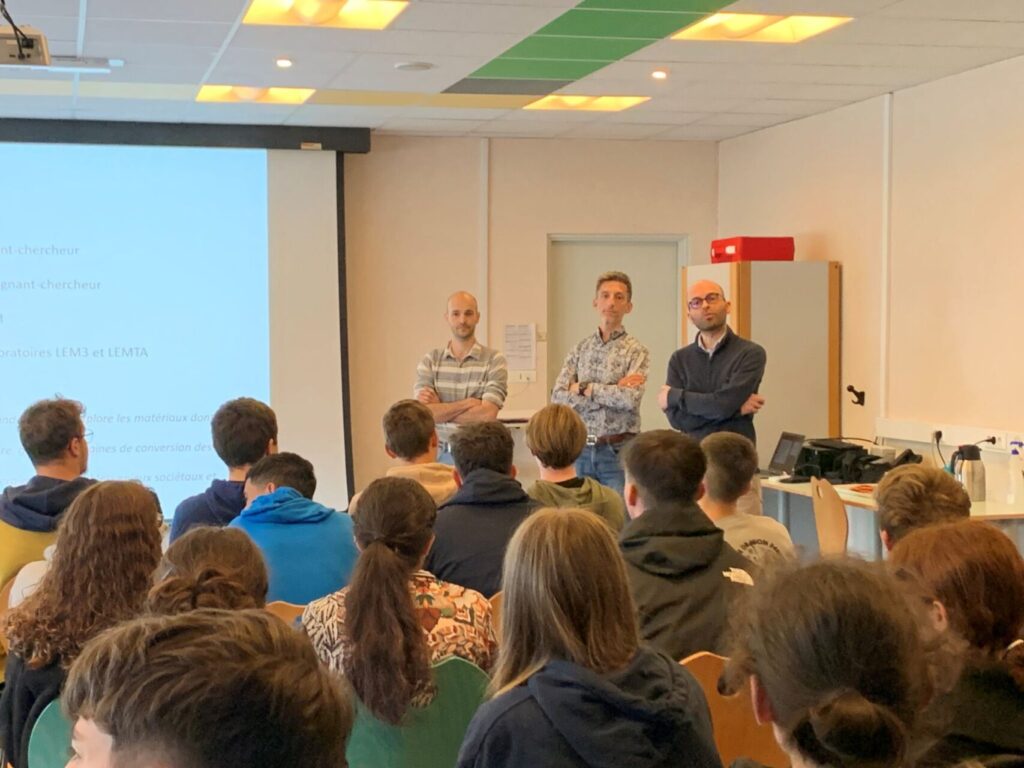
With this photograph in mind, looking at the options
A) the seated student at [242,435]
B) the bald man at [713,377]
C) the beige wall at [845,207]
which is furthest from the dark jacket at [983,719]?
the beige wall at [845,207]

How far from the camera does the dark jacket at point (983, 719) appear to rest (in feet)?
5.78

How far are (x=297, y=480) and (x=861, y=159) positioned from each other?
185 inches

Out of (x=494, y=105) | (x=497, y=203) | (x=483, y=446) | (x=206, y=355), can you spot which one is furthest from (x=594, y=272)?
(x=483, y=446)

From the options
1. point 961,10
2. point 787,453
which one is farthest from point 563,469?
point 787,453

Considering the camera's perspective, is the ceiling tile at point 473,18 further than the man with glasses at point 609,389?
No

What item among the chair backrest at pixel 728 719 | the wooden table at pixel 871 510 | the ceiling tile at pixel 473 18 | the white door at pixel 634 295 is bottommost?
the wooden table at pixel 871 510

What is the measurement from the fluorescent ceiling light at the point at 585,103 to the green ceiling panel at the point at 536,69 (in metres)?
0.70

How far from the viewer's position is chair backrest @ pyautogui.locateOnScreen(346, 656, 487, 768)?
7.20ft

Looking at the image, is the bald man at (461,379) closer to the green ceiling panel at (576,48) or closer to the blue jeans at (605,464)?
the blue jeans at (605,464)

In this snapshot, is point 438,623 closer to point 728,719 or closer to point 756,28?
point 728,719

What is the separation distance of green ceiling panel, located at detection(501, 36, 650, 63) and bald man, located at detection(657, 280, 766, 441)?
46.9 inches

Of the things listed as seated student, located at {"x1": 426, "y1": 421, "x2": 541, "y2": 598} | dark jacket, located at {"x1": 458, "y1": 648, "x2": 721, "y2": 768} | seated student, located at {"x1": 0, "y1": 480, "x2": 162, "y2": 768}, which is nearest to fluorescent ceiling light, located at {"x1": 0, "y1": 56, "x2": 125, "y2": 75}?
seated student, located at {"x1": 426, "y1": 421, "x2": 541, "y2": 598}

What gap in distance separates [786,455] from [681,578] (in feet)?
13.3

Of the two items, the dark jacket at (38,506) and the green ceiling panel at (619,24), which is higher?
the green ceiling panel at (619,24)
